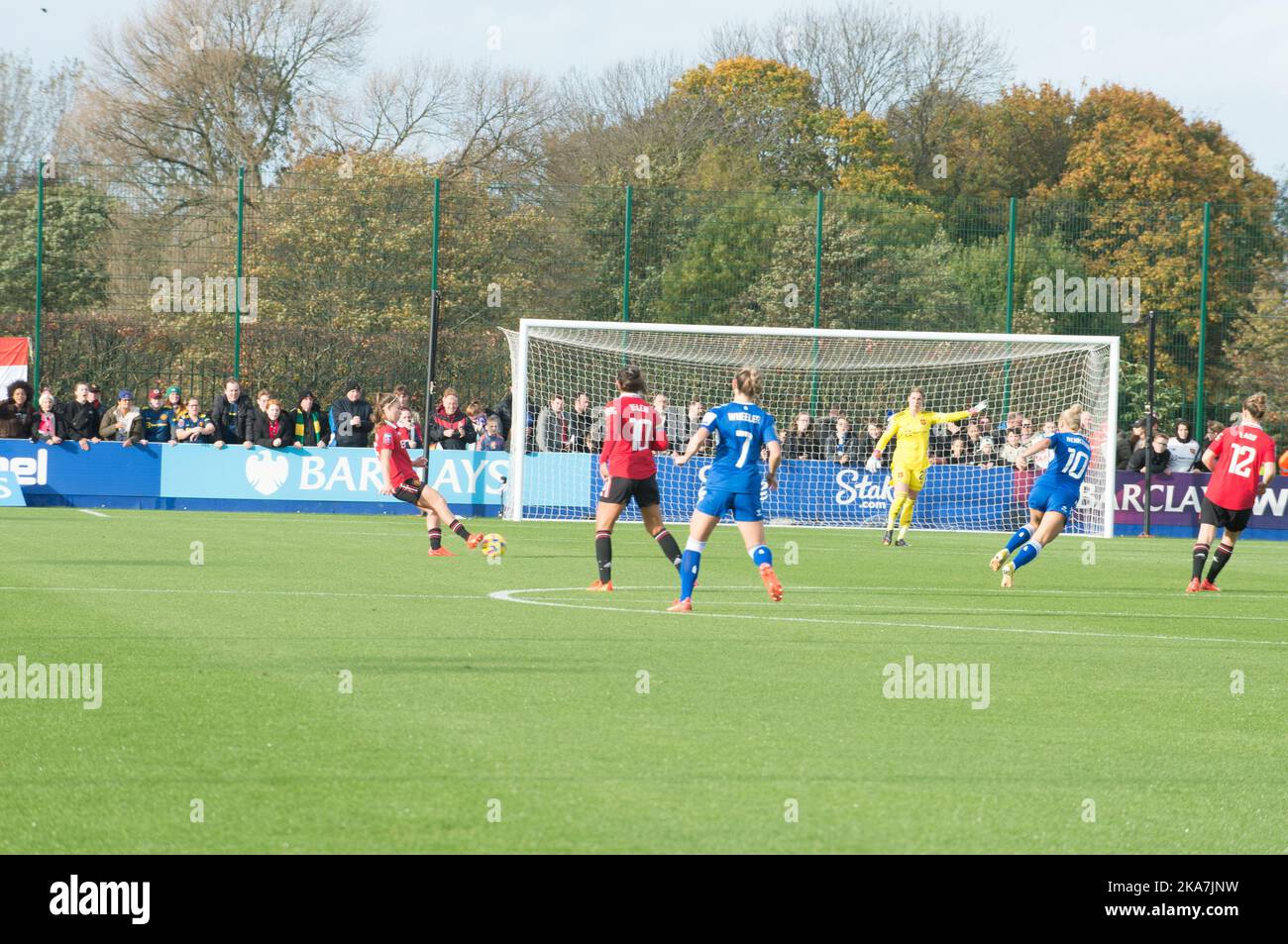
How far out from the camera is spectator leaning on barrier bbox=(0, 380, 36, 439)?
28438 mm

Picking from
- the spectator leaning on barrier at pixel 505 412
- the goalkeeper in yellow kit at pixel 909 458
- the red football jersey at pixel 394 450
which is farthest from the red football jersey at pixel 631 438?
the spectator leaning on barrier at pixel 505 412

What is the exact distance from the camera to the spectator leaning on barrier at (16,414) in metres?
28.4

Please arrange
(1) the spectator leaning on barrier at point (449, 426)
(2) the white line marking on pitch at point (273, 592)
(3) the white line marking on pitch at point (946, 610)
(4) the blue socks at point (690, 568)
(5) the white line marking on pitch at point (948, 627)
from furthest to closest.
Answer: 1. (1) the spectator leaning on barrier at point (449, 426)
2. (3) the white line marking on pitch at point (946, 610)
3. (2) the white line marking on pitch at point (273, 592)
4. (4) the blue socks at point (690, 568)
5. (5) the white line marking on pitch at point (948, 627)

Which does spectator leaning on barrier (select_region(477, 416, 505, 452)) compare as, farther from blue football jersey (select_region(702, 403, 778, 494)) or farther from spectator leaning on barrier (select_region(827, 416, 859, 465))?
blue football jersey (select_region(702, 403, 778, 494))

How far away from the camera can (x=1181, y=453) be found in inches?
1198

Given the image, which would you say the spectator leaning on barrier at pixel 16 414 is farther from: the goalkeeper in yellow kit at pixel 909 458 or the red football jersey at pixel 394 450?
the goalkeeper in yellow kit at pixel 909 458

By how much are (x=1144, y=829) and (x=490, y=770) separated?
256 centimetres

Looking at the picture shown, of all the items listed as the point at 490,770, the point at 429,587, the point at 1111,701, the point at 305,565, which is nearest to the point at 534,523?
the point at 305,565

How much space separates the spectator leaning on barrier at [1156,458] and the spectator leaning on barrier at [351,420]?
13756 millimetres

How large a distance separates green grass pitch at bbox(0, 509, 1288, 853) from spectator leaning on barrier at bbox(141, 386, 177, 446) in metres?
12.8

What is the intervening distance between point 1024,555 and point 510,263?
19.9m

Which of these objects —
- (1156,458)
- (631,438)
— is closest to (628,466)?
(631,438)

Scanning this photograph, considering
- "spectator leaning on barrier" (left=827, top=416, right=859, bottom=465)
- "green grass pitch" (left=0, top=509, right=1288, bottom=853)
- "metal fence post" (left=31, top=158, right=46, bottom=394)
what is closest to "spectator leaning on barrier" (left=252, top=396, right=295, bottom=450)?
"metal fence post" (left=31, top=158, right=46, bottom=394)

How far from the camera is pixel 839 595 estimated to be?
15.8 meters
